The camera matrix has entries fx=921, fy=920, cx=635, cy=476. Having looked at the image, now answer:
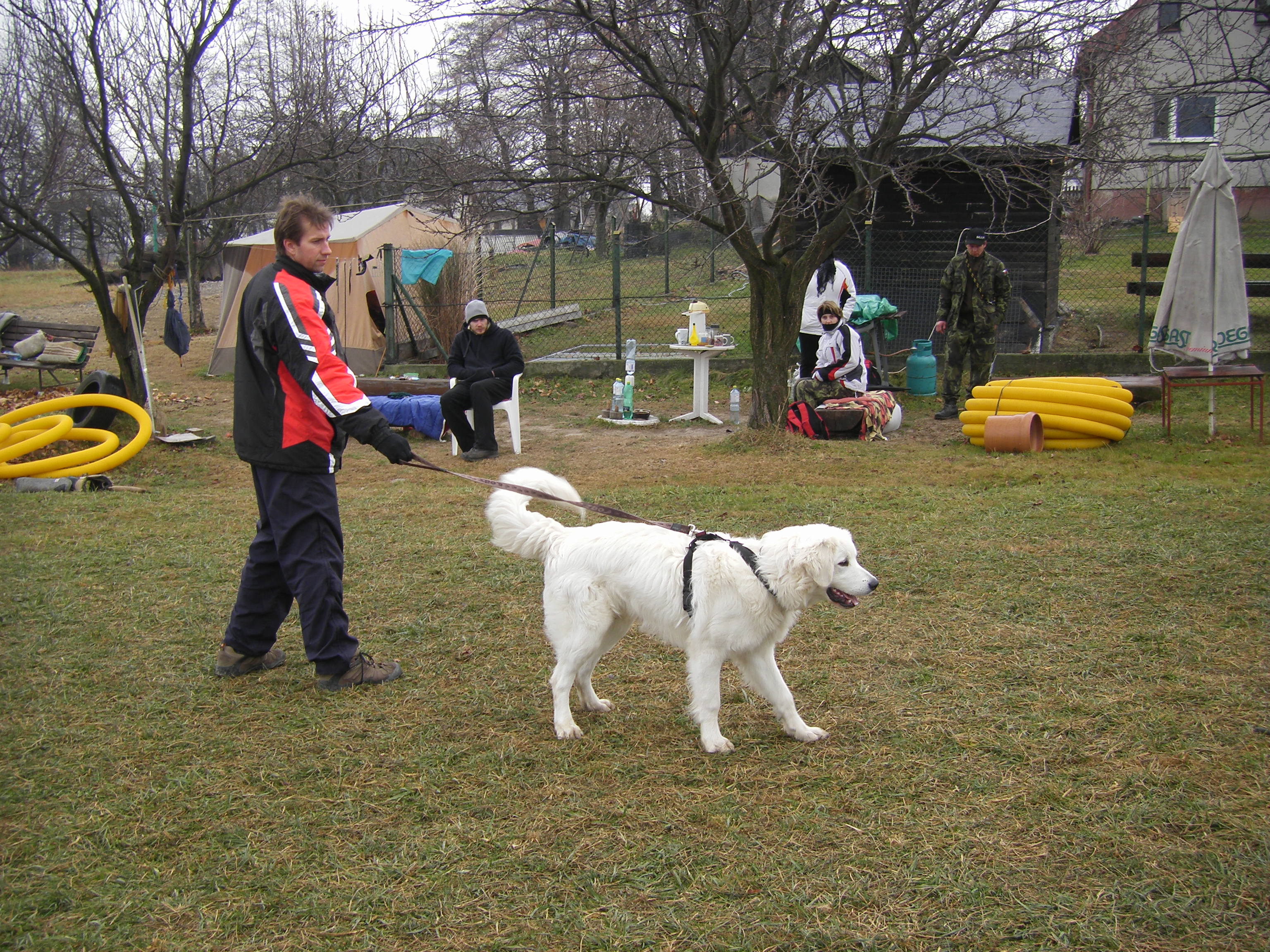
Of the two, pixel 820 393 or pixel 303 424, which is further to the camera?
pixel 820 393

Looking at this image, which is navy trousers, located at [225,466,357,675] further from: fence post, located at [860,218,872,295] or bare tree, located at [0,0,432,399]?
fence post, located at [860,218,872,295]

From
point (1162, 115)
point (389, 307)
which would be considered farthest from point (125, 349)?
point (1162, 115)

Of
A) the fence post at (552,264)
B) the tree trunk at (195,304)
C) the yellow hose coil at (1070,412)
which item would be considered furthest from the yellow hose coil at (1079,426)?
the tree trunk at (195,304)

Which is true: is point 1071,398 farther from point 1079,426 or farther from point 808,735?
point 808,735

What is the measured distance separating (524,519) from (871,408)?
21.6 ft

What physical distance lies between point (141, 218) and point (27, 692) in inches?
373

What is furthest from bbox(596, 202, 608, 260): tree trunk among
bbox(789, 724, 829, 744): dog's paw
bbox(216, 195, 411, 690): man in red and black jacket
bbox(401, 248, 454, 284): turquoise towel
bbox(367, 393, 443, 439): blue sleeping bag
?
bbox(789, 724, 829, 744): dog's paw

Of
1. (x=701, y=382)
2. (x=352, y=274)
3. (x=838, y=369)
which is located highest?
(x=352, y=274)

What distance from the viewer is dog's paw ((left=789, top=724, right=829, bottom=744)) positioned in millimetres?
3494

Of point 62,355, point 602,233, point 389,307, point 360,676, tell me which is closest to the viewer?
point 360,676

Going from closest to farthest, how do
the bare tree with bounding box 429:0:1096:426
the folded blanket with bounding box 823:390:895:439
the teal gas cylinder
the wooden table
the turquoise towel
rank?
the bare tree with bounding box 429:0:1096:426 < the wooden table < the folded blanket with bounding box 823:390:895:439 < the teal gas cylinder < the turquoise towel

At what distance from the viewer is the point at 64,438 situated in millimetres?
9328

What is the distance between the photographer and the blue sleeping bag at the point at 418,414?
34.2 ft

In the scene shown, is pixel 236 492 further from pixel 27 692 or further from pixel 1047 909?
pixel 1047 909
